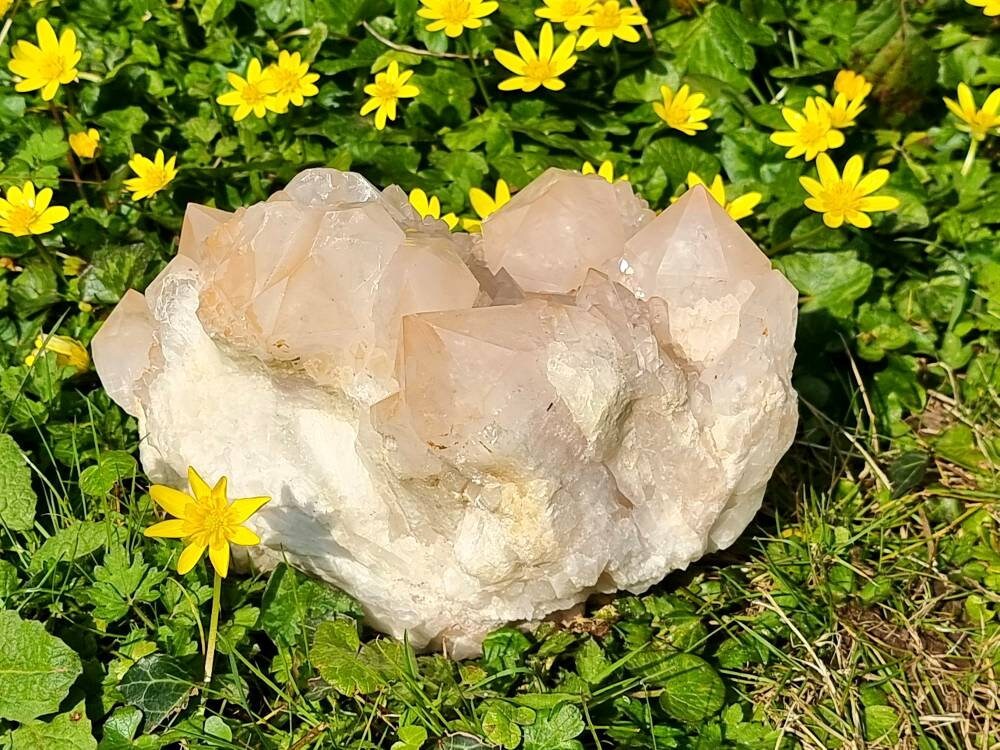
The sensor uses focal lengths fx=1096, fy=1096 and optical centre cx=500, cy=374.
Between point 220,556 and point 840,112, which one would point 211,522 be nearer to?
point 220,556

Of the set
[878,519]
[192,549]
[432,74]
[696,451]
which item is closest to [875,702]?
[878,519]

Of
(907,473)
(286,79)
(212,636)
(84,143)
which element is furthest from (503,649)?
(84,143)

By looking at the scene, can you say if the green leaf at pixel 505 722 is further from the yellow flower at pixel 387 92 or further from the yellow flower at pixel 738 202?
the yellow flower at pixel 387 92

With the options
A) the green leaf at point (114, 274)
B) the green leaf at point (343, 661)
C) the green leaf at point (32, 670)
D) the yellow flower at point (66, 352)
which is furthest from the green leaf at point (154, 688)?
the green leaf at point (114, 274)

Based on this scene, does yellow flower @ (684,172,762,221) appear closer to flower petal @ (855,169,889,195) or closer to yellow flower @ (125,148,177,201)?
flower petal @ (855,169,889,195)

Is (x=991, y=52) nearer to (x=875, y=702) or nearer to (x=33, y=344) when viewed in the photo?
(x=875, y=702)


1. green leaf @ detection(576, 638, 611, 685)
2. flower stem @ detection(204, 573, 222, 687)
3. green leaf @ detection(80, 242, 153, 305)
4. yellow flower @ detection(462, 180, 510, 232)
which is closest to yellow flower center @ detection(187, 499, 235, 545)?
flower stem @ detection(204, 573, 222, 687)
